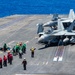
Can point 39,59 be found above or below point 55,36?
below

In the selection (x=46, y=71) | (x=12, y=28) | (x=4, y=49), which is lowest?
(x=46, y=71)

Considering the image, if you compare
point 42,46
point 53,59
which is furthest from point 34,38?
point 53,59

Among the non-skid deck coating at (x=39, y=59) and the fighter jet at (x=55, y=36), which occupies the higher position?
the fighter jet at (x=55, y=36)

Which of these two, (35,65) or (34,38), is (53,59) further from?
(34,38)

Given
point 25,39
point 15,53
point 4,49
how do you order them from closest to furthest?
point 15,53, point 4,49, point 25,39

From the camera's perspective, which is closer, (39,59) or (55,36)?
(39,59)

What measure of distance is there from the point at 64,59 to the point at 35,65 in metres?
5.35

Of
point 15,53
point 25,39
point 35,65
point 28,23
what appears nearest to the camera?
point 35,65

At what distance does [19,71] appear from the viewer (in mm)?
45719

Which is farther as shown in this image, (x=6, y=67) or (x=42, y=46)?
(x=42, y=46)

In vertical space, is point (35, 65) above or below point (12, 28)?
below

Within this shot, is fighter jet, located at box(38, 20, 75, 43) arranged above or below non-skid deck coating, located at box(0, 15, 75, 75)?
above

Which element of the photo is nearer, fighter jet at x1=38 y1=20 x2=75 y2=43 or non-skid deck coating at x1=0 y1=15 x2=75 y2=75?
non-skid deck coating at x1=0 y1=15 x2=75 y2=75

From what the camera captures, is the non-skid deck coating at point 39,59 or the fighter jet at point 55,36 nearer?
the non-skid deck coating at point 39,59
